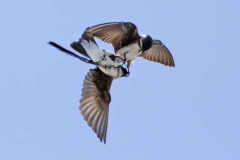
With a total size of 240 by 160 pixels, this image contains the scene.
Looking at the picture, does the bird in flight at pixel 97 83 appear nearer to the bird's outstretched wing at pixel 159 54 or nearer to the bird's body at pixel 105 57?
the bird's body at pixel 105 57

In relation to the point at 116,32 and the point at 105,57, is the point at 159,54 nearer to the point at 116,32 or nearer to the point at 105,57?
the point at 116,32

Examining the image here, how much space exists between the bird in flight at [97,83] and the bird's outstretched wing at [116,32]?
0.53 ft

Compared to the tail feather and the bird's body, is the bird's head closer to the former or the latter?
the bird's body

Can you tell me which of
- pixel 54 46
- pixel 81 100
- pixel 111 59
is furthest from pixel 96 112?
pixel 54 46

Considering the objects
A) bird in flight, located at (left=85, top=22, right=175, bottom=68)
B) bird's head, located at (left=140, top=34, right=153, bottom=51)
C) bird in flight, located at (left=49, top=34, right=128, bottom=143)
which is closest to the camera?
bird in flight, located at (left=49, top=34, right=128, bottom=143)

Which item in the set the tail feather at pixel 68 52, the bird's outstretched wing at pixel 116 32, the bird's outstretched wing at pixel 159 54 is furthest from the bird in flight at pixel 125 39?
the bird's outstretched wing at pixel 159 54

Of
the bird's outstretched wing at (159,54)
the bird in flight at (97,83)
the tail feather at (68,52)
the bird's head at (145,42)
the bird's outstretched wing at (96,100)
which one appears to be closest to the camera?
the tail feather at (68,52)

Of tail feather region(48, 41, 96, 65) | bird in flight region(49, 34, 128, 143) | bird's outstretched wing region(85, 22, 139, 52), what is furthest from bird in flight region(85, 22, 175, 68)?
tail feather region(48, 41, 96, 65)

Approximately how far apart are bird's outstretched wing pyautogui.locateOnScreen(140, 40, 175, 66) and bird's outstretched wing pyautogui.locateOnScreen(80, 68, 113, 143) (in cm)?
86

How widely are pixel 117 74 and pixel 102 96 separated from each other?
914 mm

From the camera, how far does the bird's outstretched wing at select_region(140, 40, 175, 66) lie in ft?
41.4

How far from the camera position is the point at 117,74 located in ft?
37.8

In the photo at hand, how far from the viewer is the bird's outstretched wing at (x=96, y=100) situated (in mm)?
11859

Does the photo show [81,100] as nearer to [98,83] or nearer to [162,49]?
[98,83]
